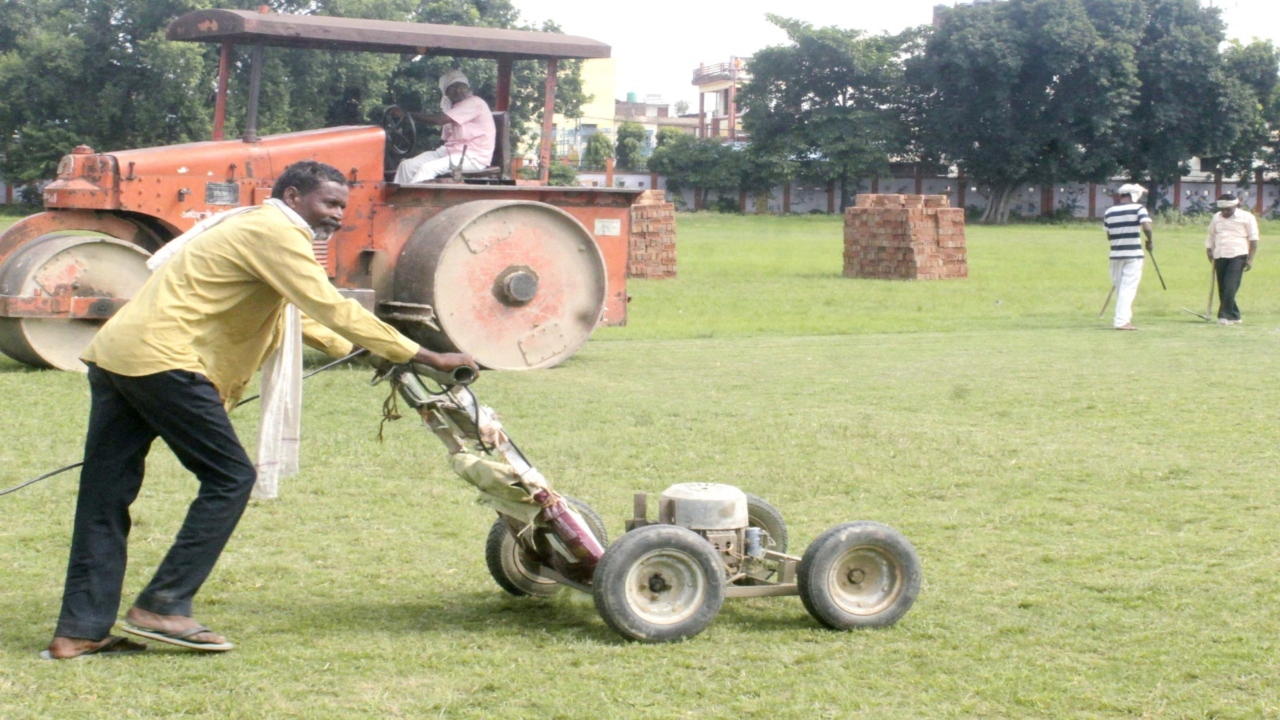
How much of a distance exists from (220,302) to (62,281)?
6.74m

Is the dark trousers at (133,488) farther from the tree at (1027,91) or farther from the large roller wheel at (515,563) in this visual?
the tree at (1027,91)

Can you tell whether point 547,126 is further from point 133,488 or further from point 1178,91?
point 1178,91

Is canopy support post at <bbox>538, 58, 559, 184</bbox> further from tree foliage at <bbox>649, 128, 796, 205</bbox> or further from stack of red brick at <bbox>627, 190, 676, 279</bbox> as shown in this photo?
tree foliage at <bbox>649, 128, 796, 205</bbox>

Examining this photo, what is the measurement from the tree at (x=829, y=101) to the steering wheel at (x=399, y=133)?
49234 millimetres

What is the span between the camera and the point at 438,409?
4996 millimetres

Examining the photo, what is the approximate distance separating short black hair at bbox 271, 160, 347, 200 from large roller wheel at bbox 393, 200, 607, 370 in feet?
20.5

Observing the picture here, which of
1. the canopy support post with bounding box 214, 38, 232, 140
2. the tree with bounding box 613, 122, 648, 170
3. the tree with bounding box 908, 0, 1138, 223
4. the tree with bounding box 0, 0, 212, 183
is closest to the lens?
the canopy support post with bounding box 214, 38, 232, 140

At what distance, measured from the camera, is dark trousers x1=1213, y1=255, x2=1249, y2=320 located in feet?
57.4

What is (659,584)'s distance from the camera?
503 cm

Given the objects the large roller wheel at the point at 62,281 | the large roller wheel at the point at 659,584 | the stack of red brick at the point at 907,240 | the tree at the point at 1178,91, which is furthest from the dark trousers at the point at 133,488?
the tree at the point at 1178,91

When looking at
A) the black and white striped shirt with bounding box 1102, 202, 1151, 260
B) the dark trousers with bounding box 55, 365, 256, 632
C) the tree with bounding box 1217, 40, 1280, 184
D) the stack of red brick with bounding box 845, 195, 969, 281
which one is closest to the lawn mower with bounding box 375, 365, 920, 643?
the dark trousers with bounding box 55, 365, 256, 632

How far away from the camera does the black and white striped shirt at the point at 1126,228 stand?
54.4 feet

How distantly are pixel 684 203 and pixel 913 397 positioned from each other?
5377cm

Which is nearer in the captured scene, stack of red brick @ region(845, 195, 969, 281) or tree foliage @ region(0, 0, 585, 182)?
stack of red brick @ region(845, 195, 969, 281)
